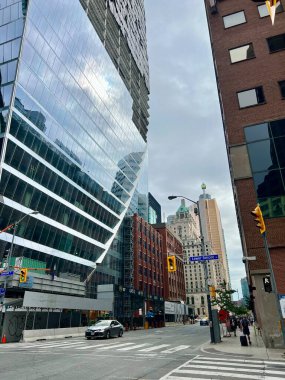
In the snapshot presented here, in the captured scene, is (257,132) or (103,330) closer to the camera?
(257,132)

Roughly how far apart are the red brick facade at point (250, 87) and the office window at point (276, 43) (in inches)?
13.7

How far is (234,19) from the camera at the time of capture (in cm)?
3125

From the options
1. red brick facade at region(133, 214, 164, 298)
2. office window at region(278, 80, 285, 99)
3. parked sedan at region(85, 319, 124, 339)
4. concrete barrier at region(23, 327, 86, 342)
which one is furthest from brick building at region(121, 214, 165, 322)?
office window at region(278, 80, 285, 99)

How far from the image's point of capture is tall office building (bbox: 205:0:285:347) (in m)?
20.9

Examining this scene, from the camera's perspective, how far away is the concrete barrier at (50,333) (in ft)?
93.0

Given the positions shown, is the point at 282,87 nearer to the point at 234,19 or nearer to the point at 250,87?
the point at 250,87

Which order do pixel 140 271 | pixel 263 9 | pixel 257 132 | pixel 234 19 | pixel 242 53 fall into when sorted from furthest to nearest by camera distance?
pixel 140 271 → pixel 234 19 → pixel 263 9 → pixel 242 53 → pixel 257 132

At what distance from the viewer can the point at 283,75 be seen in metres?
26.0

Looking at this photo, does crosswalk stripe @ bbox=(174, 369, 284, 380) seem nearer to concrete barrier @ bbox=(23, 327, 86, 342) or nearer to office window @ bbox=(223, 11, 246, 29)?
concrete barrier @ bbox=(23, 327, 86, 342)

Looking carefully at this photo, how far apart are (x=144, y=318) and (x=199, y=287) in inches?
4873

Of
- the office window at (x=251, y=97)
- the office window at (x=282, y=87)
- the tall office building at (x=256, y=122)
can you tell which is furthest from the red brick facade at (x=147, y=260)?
the office window at (x=282, y=87)

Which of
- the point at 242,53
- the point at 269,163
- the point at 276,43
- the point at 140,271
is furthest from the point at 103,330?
the point at 140,271

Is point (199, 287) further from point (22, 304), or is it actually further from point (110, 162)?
point (22, 304)

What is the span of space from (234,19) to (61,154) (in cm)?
3003
